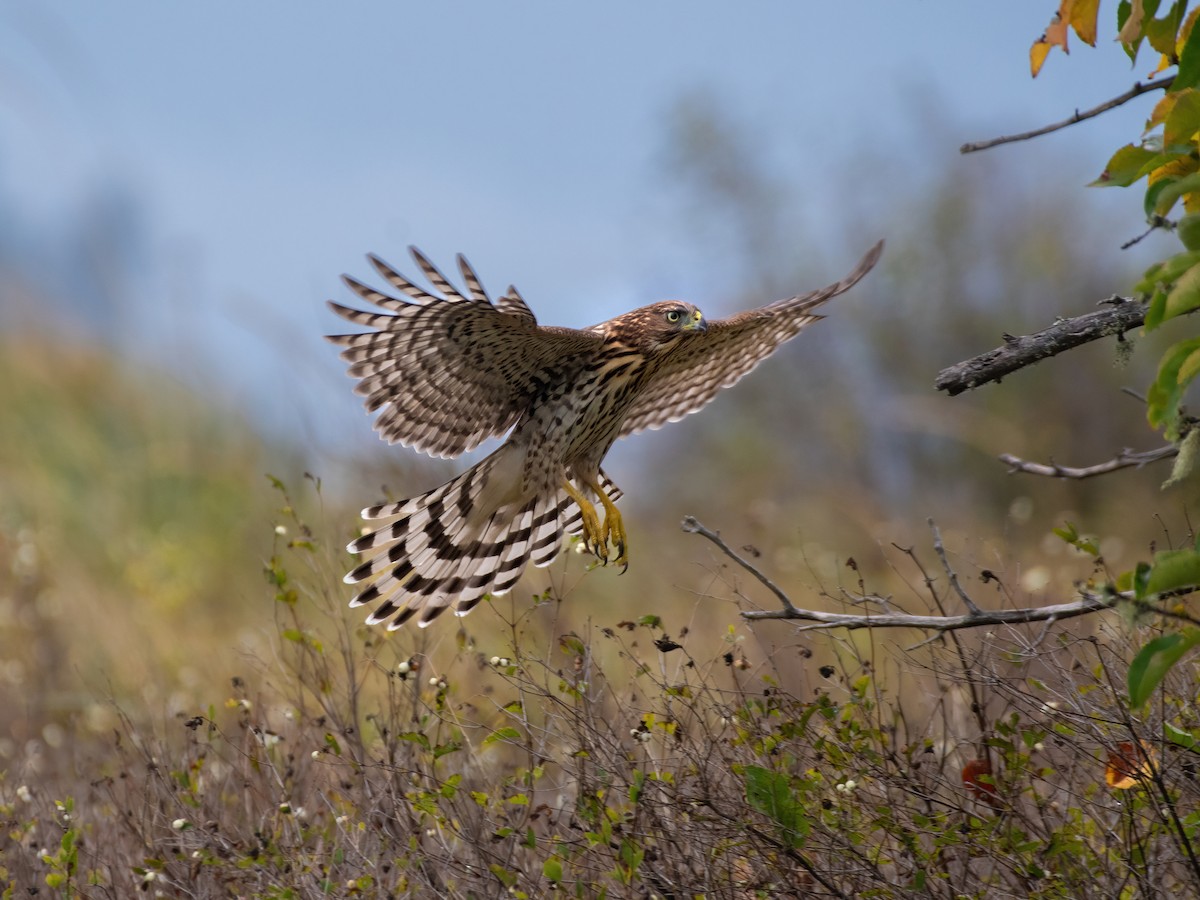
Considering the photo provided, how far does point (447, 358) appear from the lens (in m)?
5.07

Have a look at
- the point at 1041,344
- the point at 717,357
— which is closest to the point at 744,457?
the point at 717,357

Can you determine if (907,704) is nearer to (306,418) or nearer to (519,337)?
(519,337)

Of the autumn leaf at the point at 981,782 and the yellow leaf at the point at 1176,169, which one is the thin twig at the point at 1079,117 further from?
the autumn leaf at the point at 981,782

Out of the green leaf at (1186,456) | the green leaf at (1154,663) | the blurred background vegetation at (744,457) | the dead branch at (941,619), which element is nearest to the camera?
the green leaf at (1154,663)

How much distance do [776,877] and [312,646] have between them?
1.87m

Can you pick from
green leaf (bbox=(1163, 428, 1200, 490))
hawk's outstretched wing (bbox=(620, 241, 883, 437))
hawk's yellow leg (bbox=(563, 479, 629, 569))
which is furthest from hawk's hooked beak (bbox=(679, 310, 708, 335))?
green leaf (bbox=(1163, 428, 1200, 490))

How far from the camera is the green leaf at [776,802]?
341 centimetres

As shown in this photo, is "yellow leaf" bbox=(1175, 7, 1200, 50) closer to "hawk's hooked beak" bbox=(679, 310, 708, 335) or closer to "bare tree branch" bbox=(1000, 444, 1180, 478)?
"bare tree branch" bbox=(1000, 444, 1180, 478)

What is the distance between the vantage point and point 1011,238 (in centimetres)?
1305

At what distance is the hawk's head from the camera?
542cm

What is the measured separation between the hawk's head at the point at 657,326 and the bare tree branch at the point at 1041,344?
7.06 ft

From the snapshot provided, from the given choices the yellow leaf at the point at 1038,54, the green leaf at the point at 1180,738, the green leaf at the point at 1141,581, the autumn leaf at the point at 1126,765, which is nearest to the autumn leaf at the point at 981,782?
the autumn leaf at the point at 1126,765

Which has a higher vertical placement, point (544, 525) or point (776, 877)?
point (544, 525)

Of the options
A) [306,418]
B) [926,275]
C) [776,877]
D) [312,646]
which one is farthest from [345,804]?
[926,275]
